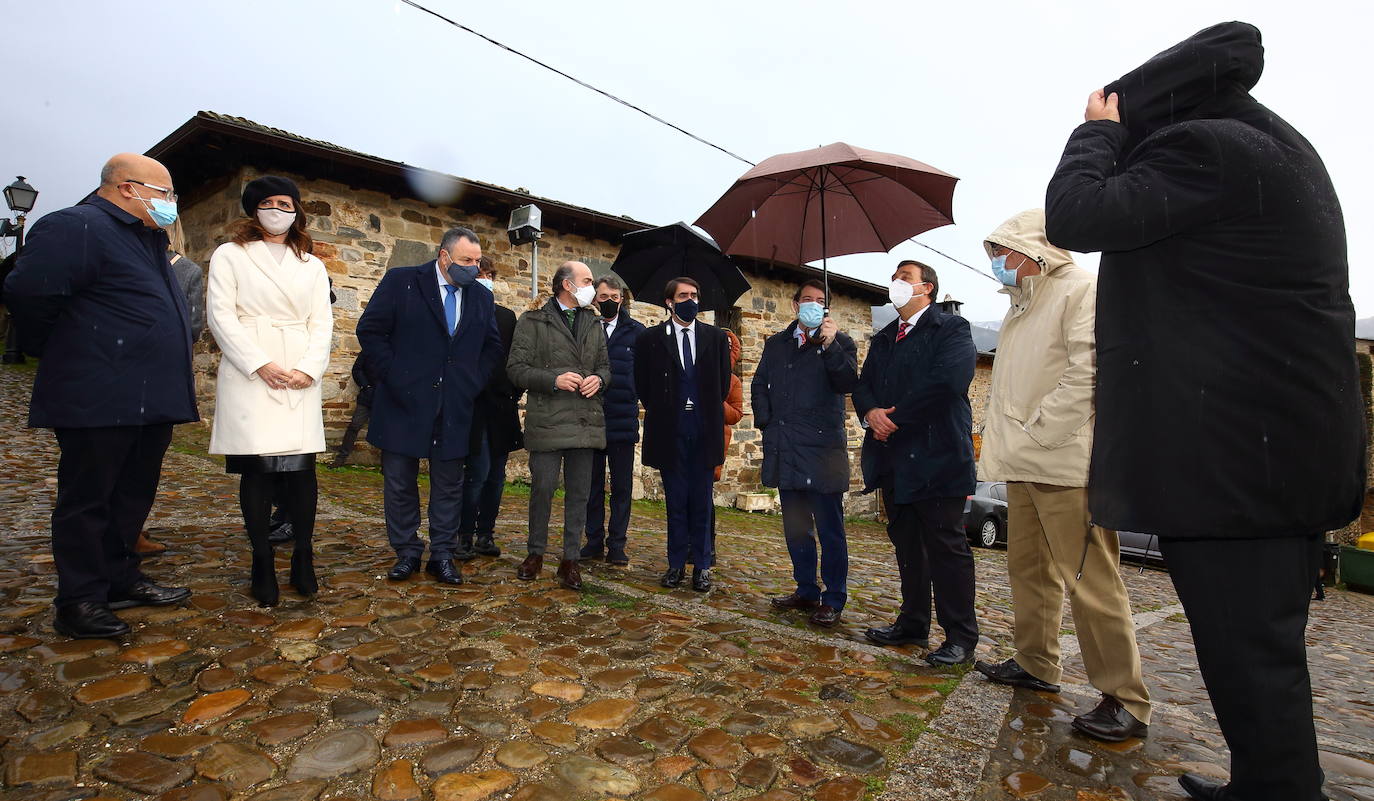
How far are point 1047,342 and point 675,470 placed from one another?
2.34m

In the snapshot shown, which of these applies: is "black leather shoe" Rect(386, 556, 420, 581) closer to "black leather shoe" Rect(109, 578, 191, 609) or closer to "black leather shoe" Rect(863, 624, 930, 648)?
"black leather shoe" Rect(109, 578, 191, 609)

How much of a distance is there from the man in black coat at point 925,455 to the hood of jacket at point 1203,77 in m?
1.43

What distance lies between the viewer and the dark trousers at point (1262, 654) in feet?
5.04

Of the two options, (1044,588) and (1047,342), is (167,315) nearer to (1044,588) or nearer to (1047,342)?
(1047,342)

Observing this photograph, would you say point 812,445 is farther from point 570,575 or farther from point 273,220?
point 273,220

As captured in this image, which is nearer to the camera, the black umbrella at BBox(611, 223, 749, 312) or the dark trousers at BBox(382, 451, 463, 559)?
the dark trousers at BBox(382, 451, 463, 559)

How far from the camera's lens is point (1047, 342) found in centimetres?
268

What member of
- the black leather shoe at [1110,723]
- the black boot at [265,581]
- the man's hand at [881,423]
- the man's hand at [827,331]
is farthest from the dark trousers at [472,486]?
the black leather shoe at [1110,723]

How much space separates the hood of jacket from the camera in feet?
5.54

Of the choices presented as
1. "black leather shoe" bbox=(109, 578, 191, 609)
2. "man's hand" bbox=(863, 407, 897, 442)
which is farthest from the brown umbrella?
"black leather shoe" bbox=(109, 578, 191, 609)

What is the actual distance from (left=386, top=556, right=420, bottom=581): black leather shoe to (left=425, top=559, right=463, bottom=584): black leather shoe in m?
0.08

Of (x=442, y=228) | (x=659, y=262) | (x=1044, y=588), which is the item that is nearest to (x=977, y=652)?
(x=1044, y=588)

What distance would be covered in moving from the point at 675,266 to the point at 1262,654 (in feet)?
15.1

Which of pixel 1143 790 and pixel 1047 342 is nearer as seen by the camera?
pixel 1143 790
